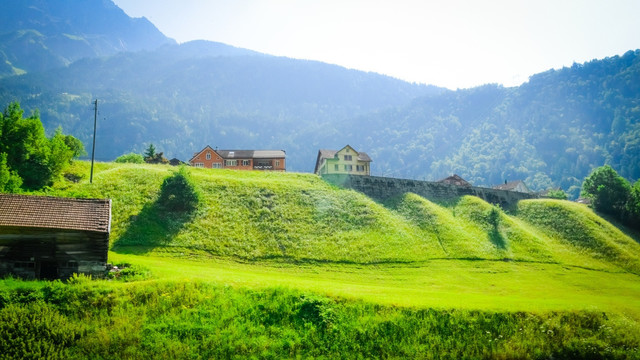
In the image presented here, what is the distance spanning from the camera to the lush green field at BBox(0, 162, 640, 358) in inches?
957

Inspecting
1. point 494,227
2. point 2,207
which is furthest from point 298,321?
point 494,227

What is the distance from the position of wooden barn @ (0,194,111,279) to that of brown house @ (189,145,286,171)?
72986 mm

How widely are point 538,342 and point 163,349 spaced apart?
20.9 meters

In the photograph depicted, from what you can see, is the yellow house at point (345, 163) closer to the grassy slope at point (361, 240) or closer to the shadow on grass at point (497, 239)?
the grassy slope at point (361, 240)

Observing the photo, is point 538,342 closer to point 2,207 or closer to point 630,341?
point 630,341

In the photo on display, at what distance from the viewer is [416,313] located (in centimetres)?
2680

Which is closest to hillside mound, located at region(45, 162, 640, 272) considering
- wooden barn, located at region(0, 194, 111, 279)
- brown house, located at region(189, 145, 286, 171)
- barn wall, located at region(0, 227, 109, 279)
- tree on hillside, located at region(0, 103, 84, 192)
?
tree on hillside, located at region(0, 103, 84, 192)

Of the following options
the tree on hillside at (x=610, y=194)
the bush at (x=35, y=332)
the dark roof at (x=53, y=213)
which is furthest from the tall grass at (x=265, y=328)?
the tree on hillside at (x=610, y=194)

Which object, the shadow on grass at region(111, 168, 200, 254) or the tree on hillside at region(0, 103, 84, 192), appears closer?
the shadow on grass at region(111, 168, 200, 254)

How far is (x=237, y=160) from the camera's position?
10600cm

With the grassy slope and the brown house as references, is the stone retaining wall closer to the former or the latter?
the grassy slope

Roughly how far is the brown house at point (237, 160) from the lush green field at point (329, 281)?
2332 centimetres

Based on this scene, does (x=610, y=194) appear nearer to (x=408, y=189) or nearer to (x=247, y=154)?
(x=408, y=189)

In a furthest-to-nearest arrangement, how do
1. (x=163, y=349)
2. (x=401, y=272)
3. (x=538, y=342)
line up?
1. (x=401, y=272)
2. (x=538, y=342)
3. (x=163, y=349)
